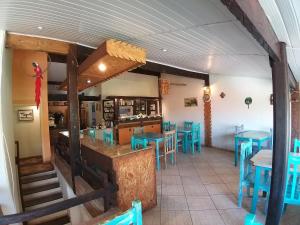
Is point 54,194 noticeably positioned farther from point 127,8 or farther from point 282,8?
point 282,8

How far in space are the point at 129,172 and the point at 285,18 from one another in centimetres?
218

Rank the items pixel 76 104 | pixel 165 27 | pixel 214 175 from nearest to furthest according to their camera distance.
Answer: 1. pixel 165 27
2. pixel 76 104
3. pixel 214 175

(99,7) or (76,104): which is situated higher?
(99,7)

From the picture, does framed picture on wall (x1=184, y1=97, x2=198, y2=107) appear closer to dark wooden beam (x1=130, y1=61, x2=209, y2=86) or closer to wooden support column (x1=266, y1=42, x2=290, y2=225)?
dark wooden beam (x1=130, y1=61, x2=209, y2=86)

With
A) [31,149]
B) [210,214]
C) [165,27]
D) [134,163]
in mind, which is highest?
[165,27]

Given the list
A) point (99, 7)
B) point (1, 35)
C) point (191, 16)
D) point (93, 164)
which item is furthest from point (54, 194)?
point (191, 16)

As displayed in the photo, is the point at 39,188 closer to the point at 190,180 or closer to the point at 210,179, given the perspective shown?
the point at 190,180

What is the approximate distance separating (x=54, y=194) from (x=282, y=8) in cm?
476

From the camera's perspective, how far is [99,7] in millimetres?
1629

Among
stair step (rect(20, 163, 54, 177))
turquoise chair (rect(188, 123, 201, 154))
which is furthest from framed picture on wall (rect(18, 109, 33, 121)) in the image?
turquoise chair (rect(188, 123, 201, 154))

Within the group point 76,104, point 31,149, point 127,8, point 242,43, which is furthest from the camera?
point 31,149

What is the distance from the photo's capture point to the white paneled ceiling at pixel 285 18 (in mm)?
1134

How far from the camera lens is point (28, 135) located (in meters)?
5.31

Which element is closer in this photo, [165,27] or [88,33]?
[165,27]
